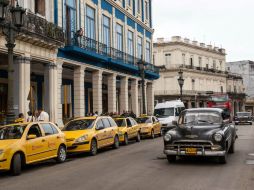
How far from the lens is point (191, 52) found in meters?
68.9

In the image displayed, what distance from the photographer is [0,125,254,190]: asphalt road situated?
872 centimetres

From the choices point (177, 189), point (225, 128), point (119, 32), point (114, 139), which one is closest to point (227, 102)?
point (119, 32)

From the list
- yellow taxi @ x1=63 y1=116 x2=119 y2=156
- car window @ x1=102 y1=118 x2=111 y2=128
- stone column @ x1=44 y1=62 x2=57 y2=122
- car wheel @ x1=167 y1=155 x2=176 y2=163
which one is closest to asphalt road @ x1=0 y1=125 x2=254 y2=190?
car wheel @ x1=167 y1=155 x2=176 y2=163

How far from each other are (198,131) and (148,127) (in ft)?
40.1

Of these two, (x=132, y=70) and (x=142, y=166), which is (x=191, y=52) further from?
(x=142, y=166)

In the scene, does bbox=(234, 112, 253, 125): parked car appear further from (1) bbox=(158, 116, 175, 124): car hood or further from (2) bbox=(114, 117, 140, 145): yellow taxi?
(2) bbox=(114, 117, 140, 145): yellow taxi

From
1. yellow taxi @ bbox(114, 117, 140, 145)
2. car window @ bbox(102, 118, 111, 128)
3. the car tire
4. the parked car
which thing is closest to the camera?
the car tire

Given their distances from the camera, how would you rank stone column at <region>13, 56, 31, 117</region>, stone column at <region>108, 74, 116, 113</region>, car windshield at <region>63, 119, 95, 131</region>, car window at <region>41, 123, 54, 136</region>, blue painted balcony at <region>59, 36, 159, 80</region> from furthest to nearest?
stone column at <region>108, 74, 116, 113</region>
blue painted balcony at <region>59, 36, 159, 80</region>
stone column at <region>13, 56, 31, 117</region>
car windshield at <region>63, 119, 95, 131</region>
car window at <region>41, 123, 54, 136</region>

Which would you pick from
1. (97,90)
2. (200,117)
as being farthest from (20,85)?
(200,117)

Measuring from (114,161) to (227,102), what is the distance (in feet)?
105

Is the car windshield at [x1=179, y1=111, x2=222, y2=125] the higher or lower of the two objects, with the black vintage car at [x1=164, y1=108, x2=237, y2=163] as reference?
higher

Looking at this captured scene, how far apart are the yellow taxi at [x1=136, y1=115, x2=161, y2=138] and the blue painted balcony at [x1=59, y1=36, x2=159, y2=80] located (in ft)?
18.4

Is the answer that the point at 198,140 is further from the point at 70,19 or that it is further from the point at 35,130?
the point at 70,19

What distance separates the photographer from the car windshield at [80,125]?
15.9 meters
